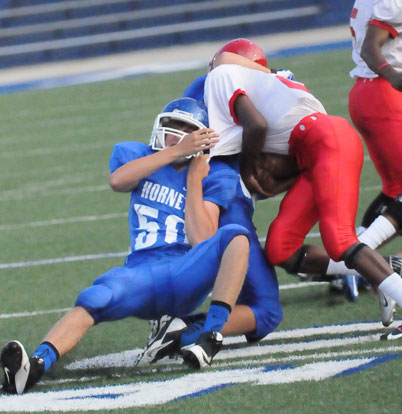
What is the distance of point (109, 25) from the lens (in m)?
19.9

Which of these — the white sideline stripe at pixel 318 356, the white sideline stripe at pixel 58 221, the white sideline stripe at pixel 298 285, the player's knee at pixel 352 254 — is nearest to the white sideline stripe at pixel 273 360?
the white sideline stripe at pixel 318 356

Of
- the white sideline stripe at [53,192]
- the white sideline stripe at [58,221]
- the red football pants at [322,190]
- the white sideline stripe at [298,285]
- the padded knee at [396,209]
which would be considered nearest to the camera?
the red football pants at [322,190]

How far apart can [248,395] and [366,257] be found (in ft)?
2.95

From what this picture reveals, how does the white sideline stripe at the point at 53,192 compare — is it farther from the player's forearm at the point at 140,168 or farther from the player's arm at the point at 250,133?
the player's forearm at the point at 140,168

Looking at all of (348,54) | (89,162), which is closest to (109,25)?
(348,54)

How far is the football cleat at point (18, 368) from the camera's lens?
3.20 metres

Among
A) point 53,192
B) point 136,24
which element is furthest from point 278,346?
point 136,24

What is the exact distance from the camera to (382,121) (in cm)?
464

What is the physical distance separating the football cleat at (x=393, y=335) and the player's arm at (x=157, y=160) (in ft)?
3.22

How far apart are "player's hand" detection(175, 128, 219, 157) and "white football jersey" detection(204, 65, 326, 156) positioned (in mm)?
232

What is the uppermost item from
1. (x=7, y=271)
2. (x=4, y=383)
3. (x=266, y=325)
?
(x=4, y=383)

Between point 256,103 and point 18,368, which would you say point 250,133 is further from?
point 18,368

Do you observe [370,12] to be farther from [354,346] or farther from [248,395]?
[248,395]

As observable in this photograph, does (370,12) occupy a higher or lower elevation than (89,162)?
higher
